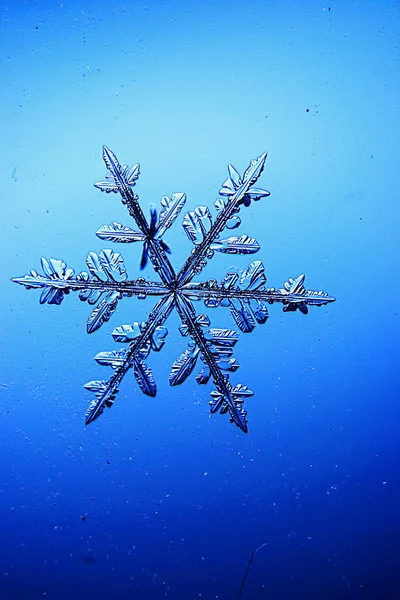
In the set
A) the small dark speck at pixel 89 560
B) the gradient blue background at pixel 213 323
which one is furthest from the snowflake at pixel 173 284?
the small dark speck at pixel 89 560

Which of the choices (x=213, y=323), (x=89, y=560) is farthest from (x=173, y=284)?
(x=89, y=560)

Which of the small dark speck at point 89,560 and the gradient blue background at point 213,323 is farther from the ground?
the gradient blue background at point 213,323

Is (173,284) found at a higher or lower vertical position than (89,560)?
higher

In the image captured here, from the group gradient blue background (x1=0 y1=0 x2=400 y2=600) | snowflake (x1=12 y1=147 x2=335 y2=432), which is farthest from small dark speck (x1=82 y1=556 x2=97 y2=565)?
snowflake (x1=12 y1=147 x2=335 y2=432)

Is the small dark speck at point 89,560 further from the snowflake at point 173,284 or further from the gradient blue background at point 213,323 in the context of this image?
the snowflake at point 173,284

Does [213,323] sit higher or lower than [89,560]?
higher

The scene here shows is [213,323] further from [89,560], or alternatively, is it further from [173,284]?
[89,560]
